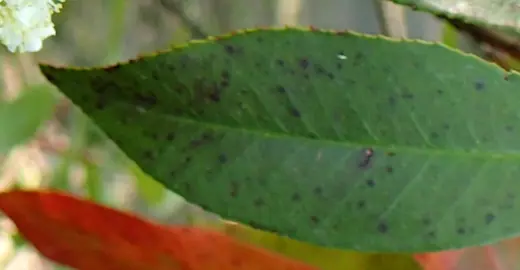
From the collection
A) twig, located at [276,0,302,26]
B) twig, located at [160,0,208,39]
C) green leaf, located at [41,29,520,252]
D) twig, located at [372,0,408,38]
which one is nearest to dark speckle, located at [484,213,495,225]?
green leaf, located at [41,29,520,252]

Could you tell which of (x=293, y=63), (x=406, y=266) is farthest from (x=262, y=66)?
(x=406, y=266)

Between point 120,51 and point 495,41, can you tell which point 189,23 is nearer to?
point 120,51

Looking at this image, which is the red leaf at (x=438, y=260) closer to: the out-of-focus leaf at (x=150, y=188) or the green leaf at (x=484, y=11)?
the green leaf at (x=484, y=11)

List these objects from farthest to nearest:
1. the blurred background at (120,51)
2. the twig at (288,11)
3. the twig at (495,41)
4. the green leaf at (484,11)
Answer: the twig at (288,11), the blurred background at (120,51), the twig at (495,41), the green leaf at (484,11)

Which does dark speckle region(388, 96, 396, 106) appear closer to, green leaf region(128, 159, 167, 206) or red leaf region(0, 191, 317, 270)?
red leaf region(0, 191, 317, 270)

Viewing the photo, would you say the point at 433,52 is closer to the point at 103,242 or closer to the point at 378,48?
the point at 378,48

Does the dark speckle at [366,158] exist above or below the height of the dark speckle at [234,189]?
above

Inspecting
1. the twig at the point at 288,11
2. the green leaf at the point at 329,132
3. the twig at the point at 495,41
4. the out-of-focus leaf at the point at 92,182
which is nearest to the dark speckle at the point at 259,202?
the green leaf at the point at 329,132
